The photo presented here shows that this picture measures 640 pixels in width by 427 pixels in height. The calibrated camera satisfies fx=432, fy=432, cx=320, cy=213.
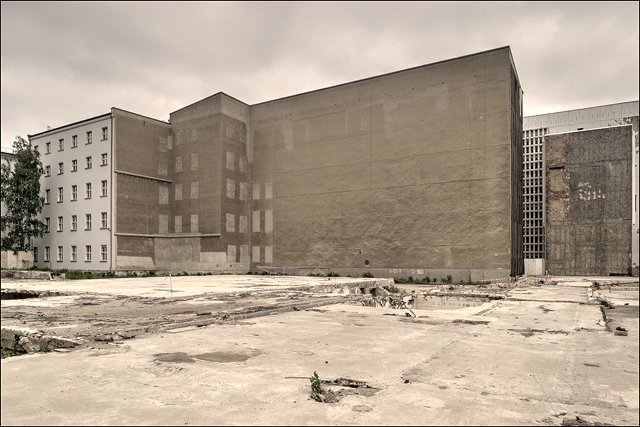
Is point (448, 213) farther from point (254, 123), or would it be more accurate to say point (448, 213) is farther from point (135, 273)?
point (135, 273)

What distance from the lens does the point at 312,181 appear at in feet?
130

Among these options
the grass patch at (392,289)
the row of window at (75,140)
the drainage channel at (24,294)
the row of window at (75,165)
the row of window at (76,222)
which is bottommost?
the grass patch at (392,289)

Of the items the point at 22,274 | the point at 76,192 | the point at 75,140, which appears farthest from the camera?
the point at 75,140

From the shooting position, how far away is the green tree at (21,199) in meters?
40.8

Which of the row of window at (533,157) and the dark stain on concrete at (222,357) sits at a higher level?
the row of window at (533,157)

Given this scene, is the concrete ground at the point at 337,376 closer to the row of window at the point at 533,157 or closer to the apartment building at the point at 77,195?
the apartment building at the point at 77,195

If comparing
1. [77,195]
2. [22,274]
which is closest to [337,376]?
[22,274]

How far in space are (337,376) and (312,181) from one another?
34283 millimetres

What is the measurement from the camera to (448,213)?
108ft

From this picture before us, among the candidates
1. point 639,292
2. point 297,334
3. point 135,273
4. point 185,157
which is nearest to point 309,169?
point 185,157

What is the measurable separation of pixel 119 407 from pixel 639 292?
448cm

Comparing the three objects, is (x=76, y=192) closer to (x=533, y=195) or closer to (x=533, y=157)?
(x=533, y=195)

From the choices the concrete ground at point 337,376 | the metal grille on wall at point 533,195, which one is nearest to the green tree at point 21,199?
the concrete ground at point 337,376

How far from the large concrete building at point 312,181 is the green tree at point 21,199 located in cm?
158
